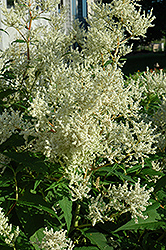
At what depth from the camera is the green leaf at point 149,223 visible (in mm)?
1871

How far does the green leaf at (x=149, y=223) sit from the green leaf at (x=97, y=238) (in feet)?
0.63

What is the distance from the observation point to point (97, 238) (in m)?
1.96

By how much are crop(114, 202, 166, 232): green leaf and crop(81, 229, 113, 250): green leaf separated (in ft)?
0.63

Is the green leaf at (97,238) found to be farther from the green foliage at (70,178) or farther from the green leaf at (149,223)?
the green leaf at (149,223)

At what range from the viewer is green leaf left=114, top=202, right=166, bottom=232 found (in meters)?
1.87

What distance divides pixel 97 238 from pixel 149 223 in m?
0.37

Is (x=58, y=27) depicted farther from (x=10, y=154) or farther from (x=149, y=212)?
(x=149, y=212)

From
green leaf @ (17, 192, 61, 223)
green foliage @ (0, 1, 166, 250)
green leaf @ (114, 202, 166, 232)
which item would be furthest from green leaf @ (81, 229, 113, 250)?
green leaf @ (17, 192, 61, 223)

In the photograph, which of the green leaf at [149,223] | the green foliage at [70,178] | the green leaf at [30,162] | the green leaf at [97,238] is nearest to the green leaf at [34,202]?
the green foliage at [70,178]

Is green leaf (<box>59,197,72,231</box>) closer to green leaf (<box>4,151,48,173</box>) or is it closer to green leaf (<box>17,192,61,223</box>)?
green leaf (<box>17,192,61,223</box>)

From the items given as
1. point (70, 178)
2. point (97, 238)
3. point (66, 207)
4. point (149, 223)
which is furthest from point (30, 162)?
point (149, 223)

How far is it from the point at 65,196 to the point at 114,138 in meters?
0.49

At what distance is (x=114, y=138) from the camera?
1.74 m

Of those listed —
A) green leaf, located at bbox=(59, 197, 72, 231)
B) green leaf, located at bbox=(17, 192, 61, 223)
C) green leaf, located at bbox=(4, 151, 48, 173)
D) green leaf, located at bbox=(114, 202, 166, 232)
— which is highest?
green leaf, located at bbox=(4, 151, 48, 173)
